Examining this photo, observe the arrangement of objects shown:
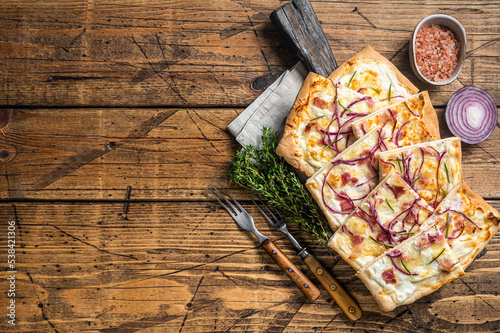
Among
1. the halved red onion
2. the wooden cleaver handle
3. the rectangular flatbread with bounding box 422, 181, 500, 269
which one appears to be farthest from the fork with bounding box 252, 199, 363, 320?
the halved red onion

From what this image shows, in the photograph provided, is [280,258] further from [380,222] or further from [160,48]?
[160,48]

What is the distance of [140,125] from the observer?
2768 mm

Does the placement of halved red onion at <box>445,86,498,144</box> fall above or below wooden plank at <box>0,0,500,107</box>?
below

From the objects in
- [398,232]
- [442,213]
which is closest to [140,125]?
[398,232]

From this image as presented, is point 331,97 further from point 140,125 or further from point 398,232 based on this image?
point 140,125

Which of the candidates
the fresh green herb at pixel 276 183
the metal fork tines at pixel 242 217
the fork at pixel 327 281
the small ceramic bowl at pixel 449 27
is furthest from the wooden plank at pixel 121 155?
the fork at pixel 327 281

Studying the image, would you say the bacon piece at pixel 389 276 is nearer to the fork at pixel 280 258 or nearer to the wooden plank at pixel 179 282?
the wooden plank at pixel 179 282

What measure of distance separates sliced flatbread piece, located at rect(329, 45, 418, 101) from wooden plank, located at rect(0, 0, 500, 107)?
291mm

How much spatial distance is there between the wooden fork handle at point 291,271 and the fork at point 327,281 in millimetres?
97

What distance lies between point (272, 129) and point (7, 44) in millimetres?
2314

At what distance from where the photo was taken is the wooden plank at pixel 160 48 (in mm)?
2781

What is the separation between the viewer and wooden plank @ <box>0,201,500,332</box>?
2.72 metres

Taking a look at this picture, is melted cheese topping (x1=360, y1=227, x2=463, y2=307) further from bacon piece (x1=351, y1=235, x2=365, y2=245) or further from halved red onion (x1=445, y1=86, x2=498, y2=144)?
halved red onion (x1=445, y1=86, x2=498, y2=144)

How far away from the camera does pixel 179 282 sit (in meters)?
2.73
